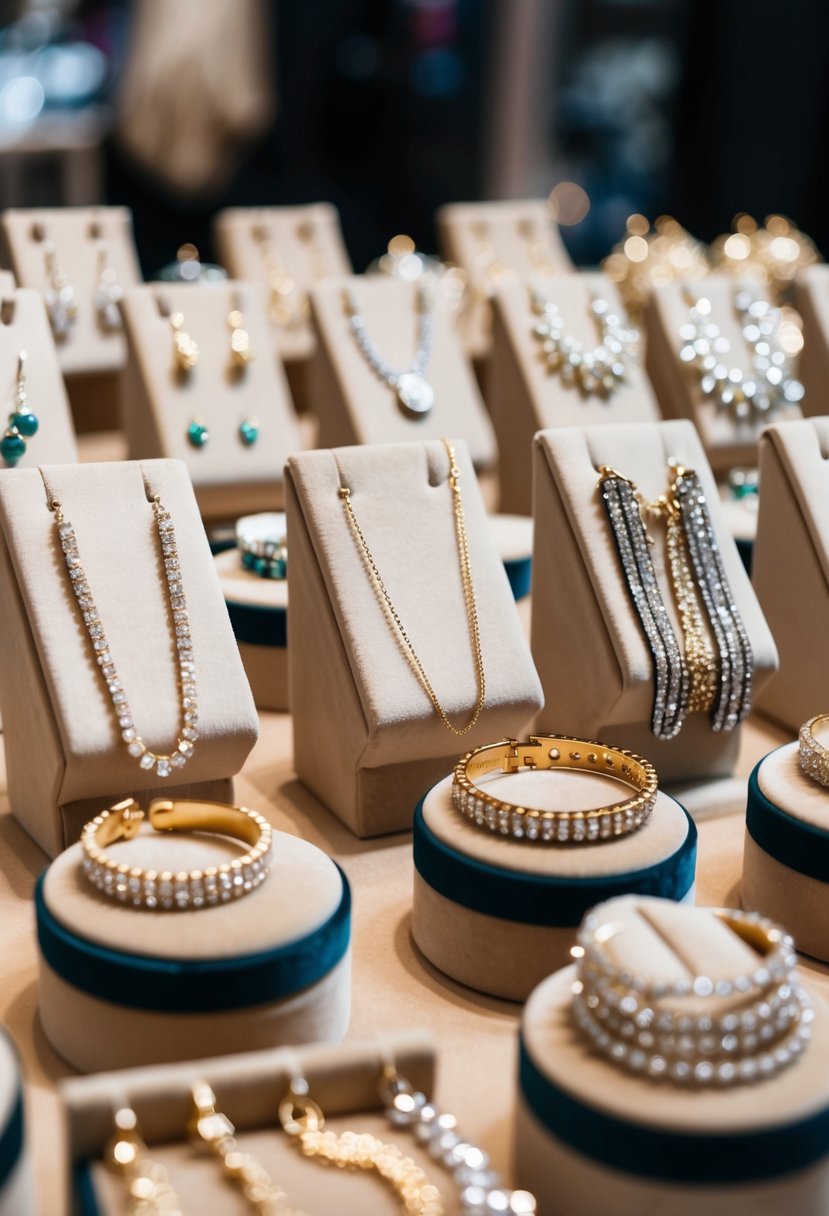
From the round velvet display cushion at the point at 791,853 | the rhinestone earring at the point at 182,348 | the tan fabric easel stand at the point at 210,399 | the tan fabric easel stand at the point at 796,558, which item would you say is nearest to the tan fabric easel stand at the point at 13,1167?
the round velvet display cushion at the point at 791,853

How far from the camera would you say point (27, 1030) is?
3.94ft

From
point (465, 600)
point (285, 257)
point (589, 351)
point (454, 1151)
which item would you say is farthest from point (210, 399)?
point (454, 1151)

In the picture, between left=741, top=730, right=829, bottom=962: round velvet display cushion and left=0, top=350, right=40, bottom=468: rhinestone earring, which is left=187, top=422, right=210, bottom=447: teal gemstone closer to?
left=0, top=350, right=40, bottom=468: rhinestone earring

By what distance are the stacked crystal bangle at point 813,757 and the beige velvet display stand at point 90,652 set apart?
0.56 meters

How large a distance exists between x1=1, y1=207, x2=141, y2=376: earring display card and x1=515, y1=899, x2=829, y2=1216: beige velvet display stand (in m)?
2.01

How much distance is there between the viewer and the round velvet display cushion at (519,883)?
4.00 ft

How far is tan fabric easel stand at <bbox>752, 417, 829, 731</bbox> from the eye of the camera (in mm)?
1715

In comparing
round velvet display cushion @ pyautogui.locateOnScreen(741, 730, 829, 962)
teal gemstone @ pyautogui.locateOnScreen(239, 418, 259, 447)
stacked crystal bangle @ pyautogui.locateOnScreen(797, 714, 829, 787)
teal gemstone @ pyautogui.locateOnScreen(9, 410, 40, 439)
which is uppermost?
teal gemstone @ pyautogui.locateOnScreen(9, 410, 40, 439)

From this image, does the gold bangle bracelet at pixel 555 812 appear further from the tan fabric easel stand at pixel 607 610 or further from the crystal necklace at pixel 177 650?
the crystal necklace at pixel 177 650

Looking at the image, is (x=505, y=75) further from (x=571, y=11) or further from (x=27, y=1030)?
(x=27, y=1030)

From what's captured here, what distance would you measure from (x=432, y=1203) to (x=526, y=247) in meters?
2.75

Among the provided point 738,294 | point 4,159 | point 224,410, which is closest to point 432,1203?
point 224,410

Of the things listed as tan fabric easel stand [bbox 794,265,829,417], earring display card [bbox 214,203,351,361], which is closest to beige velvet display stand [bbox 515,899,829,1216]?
tan fabric easel stand [bbox 794,265,829,417]

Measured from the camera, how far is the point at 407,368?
7.77 ft
